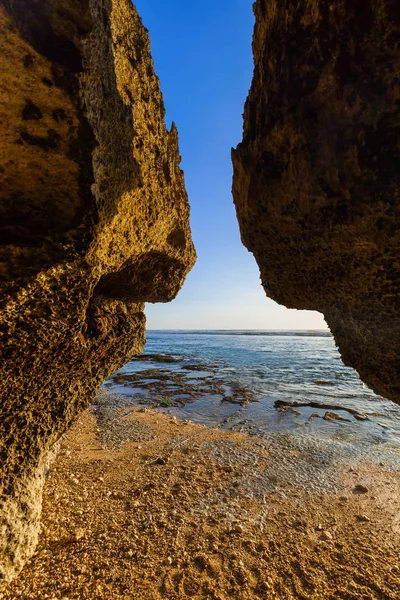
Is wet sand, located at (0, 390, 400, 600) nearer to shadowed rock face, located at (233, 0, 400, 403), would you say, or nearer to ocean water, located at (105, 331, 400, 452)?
ocean water, located at (105, 331, 400, 452)

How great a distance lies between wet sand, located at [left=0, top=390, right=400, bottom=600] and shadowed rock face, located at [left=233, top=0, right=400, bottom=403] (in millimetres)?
2118

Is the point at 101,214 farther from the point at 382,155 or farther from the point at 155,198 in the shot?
the point at 382,155

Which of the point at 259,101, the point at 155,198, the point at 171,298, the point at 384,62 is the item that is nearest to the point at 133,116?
the point at 155,198

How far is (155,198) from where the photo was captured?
10.5ft

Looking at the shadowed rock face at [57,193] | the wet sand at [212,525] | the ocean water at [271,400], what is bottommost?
the ocean water at [271,400]

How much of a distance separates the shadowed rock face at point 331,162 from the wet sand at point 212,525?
212 centimetres

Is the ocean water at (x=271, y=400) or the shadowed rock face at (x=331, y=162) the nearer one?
the shadowed rock face at (x=331, y=162)

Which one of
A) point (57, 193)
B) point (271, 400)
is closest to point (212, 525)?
point (57, 193)

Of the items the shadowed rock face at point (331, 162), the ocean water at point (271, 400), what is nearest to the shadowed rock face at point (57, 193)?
the shadowed rock face at point (331, 162)

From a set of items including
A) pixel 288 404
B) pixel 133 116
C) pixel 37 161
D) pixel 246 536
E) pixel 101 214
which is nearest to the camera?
pixel 37 161

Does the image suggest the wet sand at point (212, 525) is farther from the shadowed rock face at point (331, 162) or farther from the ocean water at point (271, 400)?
the shadowed rock face at point (331, 162)

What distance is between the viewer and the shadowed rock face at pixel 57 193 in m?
2.23

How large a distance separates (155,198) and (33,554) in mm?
4152

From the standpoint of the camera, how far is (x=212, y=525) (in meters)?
3.82
